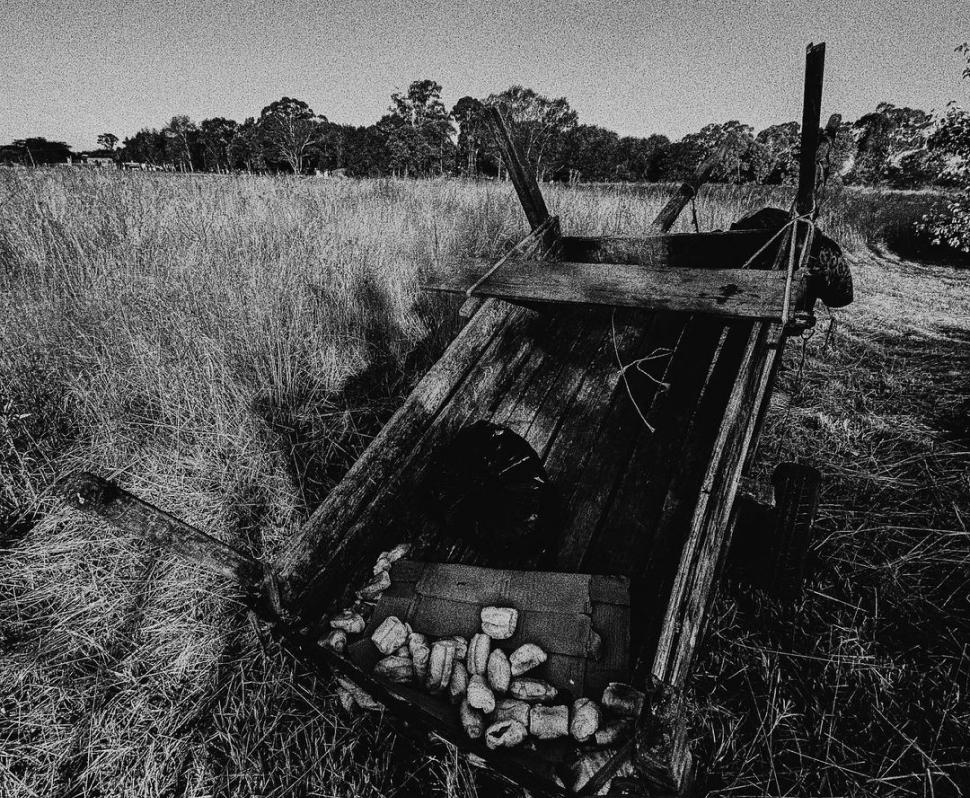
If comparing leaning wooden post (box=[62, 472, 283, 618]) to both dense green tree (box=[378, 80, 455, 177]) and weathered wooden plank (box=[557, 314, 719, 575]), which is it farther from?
dense green tree (box=[378, 80, 455, 177])

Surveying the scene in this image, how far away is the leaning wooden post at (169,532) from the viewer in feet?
3.77

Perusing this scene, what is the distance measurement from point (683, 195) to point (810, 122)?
1755 mm

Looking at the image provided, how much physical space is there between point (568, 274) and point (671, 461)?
36.3 inches

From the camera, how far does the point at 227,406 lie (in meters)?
2.41

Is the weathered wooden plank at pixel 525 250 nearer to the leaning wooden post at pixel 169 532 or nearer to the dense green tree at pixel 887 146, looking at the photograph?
the leaning wooden post at pixel 169 532

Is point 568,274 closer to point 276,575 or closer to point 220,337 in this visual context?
point 276,575

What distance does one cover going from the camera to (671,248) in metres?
2.83

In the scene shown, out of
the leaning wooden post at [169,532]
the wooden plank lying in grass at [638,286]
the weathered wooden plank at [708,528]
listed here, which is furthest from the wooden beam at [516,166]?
the leaning wooden post at [169,532]

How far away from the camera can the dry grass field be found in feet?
4.38

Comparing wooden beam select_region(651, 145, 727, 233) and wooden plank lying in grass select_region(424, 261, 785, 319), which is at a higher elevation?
wooden beam select_region(651, 145, 727, 233)

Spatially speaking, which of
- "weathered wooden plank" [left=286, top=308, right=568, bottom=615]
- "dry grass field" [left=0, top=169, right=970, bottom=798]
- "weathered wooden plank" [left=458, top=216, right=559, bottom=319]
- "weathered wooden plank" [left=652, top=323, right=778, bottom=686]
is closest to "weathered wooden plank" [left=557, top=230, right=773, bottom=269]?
"weathered wooden plank" [left=458, top=216, right=559, bottom=319]

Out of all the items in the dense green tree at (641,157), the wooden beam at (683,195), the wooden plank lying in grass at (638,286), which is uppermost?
the dense green tree at (641,157)

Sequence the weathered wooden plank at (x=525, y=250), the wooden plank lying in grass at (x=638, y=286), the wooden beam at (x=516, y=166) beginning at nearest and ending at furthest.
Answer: the wooden plank lying in grass at (x=638, y=286) → the weathered wooden plank at (x=525, y=250) → the wooden beam at (x=516, y=166)

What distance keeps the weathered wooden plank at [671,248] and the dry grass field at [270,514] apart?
0.82 metres
